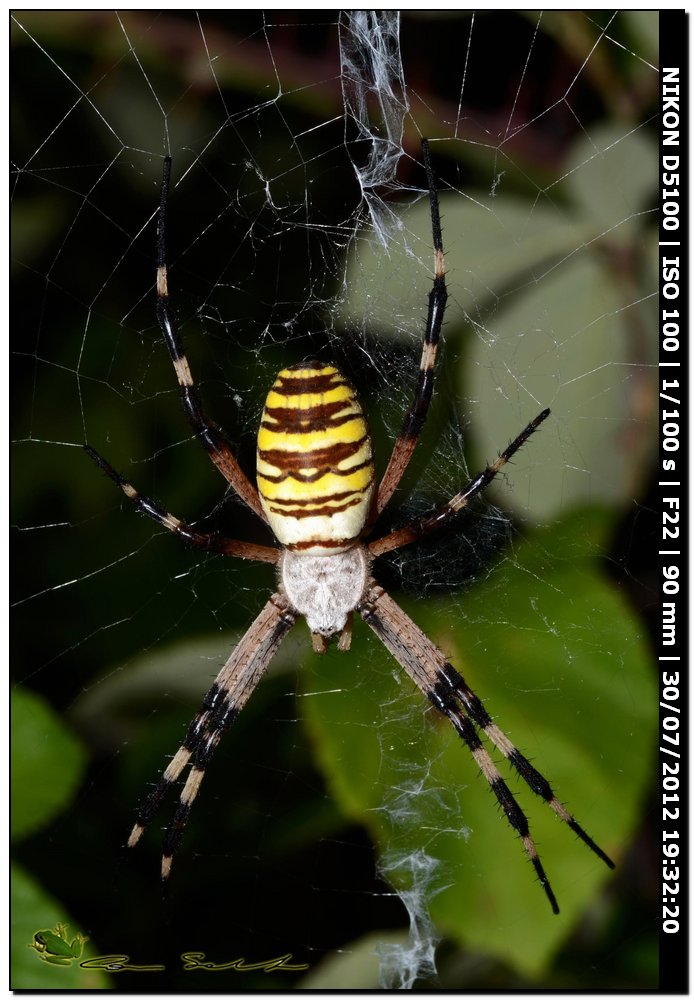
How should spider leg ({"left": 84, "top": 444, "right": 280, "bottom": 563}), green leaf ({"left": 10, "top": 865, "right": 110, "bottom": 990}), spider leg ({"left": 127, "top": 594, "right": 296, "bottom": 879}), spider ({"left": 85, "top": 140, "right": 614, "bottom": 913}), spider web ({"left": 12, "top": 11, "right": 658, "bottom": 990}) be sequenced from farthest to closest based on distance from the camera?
spider leg ({"left": 127, "top": 594, "right": 296, "bottom": 879}), spider leg ({"left": 84, "top": 444, "right": 280, "bottom": 563}), spider web ({"left": 12, "top": 11, "right": 658, "bottom": 990}), spider ({"left": 85, "top": 140, "right": 614, "bottom": 913}), green leaf ({"left": 10, "top": 865, "right": 110, "bottom": 990})

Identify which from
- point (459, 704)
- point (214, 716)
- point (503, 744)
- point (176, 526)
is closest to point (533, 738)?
point (503, 744)

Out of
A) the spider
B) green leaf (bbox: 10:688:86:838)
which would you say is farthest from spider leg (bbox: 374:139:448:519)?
green leaf (bbox: 10:688:86:838)

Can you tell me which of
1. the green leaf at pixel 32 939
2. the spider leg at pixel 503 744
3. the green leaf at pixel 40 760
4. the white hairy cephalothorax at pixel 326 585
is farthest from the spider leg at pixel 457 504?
the green leaf at pixel 32 939

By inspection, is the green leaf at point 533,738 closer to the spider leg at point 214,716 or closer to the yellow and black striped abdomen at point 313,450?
the spider leg at point 214,716

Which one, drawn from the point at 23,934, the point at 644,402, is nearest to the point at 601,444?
the point at 644,402

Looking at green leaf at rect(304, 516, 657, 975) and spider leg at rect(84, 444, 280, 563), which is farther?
spider leg at rect(84, 444, 280, 563)

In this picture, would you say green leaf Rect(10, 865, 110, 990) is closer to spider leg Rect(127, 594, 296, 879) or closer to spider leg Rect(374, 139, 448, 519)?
spider leg Rect(127, 594, 296, 879)
